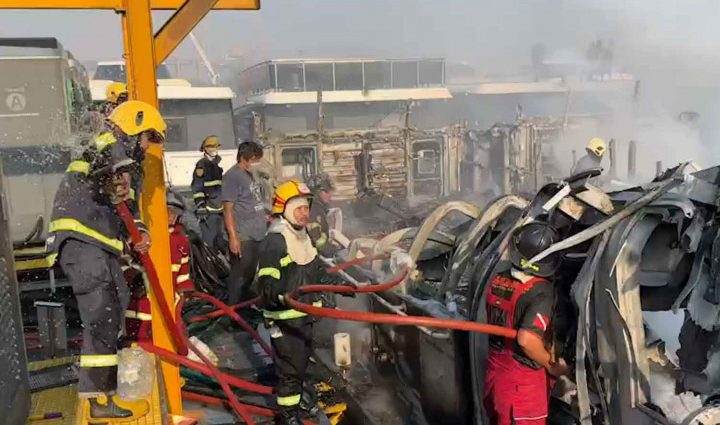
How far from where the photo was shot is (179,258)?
5.87 metres

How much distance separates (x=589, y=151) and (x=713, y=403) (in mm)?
5470

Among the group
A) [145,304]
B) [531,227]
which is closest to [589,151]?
[531,227]

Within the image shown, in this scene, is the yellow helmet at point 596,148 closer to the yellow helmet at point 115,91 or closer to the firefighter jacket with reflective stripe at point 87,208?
the yellow helmet at point 115,91

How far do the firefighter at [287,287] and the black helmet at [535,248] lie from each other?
4.87 ft

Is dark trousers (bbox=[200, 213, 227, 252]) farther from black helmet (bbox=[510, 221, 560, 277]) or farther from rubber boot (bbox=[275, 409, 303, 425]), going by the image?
black helmet (bbox=[510, 221, 560, 277])

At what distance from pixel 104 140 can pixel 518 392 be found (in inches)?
99.2

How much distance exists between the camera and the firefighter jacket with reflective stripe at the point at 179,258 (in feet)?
19.1

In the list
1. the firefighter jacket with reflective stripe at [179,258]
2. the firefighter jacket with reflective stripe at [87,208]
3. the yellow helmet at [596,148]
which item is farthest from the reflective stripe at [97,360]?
the yellow helmet at [596,148]

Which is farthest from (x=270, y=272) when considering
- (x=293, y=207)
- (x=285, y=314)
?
(x=293, y=207)

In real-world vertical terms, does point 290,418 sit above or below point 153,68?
below

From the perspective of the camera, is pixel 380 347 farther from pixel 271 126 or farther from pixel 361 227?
pixel 271 126

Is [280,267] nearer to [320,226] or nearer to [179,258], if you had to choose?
[179,258]

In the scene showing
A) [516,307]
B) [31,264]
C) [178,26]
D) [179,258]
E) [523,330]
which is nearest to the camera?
[523,330]

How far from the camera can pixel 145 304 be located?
4.79 metres
